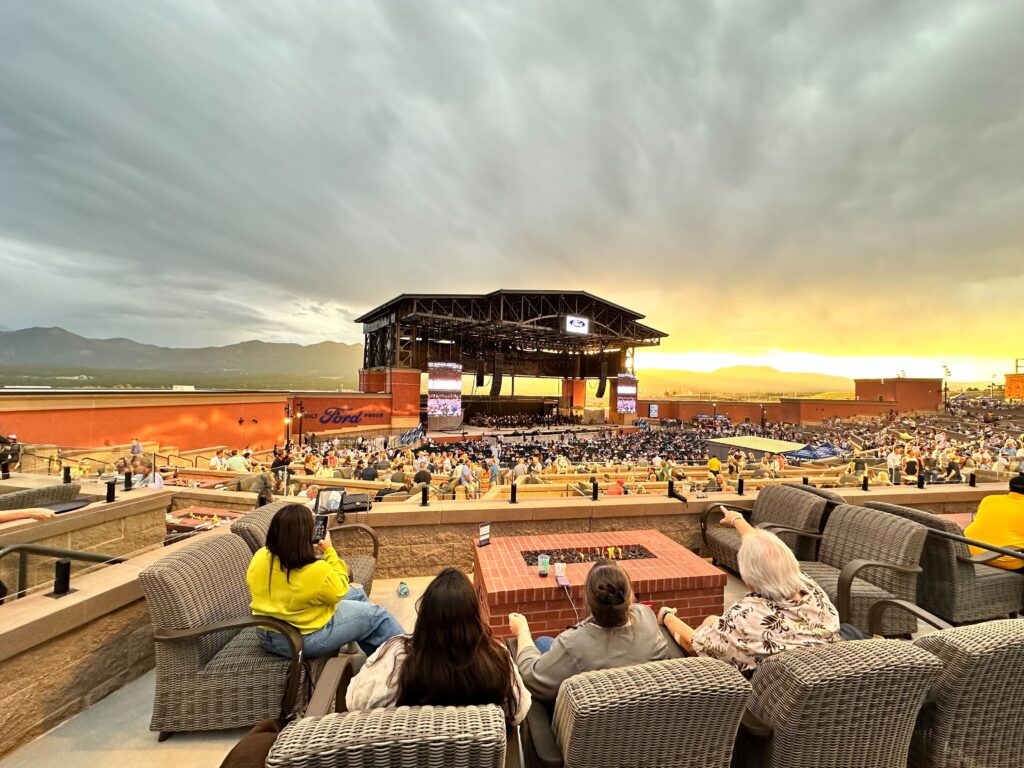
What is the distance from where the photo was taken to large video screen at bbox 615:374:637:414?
37.1 m

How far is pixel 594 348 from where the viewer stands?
4038 centimetres

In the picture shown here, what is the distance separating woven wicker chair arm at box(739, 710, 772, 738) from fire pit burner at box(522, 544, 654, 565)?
1.68 metres

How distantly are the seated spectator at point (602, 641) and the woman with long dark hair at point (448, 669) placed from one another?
23 centimetres

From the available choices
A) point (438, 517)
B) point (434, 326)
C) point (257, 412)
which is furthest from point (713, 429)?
point (438, 517)

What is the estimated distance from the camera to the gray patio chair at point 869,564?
9.18 ft

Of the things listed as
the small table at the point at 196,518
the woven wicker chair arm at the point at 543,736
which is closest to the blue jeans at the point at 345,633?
the woven wicker chair arm at the point at 543,736

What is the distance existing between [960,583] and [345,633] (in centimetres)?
426

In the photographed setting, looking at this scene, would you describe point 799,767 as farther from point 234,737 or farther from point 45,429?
point 45,429

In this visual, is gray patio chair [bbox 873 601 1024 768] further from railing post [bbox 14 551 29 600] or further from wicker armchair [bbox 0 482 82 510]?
wicker armchair [bbox 0 482 82 510]

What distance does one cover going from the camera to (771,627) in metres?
1.80

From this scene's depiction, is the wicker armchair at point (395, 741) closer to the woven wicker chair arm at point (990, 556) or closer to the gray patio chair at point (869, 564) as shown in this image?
the gray patio chair at point (869, 564)

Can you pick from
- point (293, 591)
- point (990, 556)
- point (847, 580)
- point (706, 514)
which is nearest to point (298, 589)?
point (293, 591)

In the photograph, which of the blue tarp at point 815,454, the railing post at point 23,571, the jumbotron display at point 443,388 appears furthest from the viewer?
the jumbotron display at point 443,388

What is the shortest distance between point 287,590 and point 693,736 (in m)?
1.95
